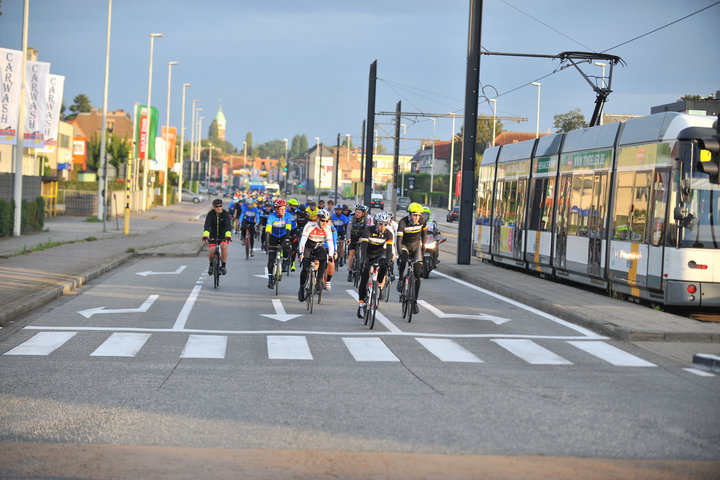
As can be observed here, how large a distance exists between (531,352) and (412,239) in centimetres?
389

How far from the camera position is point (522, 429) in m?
7.44

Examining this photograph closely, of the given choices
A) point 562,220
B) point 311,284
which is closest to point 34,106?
point 562,220

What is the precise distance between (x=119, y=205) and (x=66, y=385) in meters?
56.3

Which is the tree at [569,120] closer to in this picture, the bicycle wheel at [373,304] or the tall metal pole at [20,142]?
the tall metal pole at [20,142]

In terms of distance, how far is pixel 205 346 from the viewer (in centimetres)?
1205

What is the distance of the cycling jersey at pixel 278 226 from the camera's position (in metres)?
19.3

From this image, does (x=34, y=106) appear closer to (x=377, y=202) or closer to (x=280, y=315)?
(x=280, y=315)

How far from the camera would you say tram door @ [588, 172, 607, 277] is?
1933 cm

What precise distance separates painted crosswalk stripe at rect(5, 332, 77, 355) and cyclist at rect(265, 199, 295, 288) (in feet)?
21.7

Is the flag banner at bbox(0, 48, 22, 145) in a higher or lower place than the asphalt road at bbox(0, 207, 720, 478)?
higher

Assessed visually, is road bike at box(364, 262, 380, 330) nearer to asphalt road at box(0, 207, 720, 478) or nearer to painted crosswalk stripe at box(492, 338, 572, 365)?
asphalt road at box(0, 207, 720, 478)

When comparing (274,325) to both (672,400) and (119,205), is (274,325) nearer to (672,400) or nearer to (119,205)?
(672,400)

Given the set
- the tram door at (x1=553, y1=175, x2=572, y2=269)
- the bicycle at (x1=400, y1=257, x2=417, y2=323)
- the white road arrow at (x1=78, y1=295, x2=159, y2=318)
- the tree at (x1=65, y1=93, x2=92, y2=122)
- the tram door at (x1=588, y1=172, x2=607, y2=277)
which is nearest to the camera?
the bicycle at (x1=400, y1=257, x2=417, y2=323)

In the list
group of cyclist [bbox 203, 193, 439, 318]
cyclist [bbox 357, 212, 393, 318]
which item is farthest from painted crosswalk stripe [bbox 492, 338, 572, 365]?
cyclist [bbox 357, 212, 393, 318]
